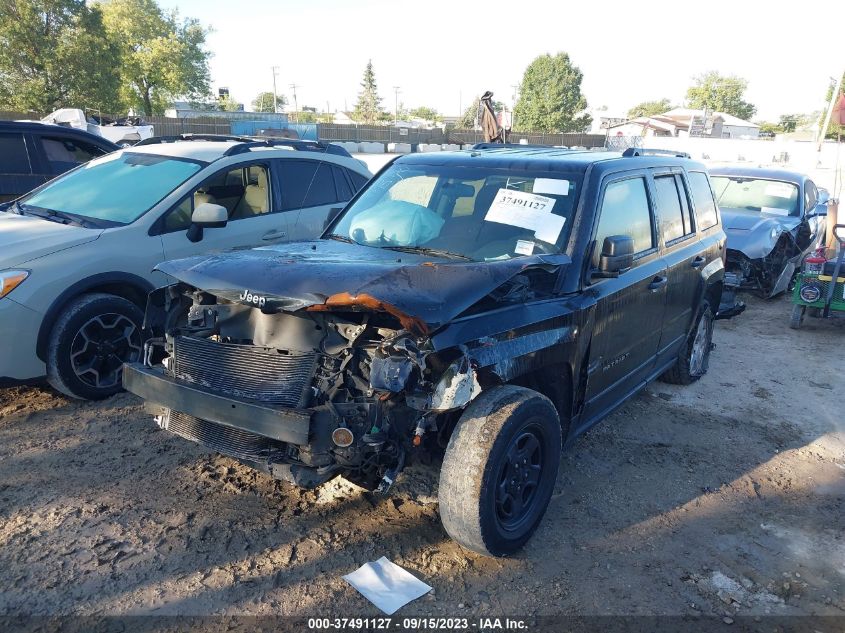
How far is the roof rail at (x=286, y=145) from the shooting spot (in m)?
5.81

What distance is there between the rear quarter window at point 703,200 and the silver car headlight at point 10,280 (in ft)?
Result: 16.5

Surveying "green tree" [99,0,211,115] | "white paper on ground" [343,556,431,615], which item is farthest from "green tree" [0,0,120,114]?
"white paper on ground" [343,556,431,615]

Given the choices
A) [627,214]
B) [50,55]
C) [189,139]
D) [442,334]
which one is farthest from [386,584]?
[50,55]

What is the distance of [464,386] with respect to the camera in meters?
2.75

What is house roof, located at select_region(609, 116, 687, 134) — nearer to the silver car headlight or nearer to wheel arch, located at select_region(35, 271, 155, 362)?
wheel arch, located at select_region(35, 271, 155, 362)

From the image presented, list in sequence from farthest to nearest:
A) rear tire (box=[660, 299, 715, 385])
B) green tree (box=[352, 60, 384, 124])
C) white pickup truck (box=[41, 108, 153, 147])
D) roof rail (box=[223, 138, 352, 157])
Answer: green tree (box=[352, 60, 384, 124]), white pickup truck (box=[41, 108, 153, 147]), roof rail (box=[223, 138, 352, 157]), rear tire (box=[660, 299, 715, 385])

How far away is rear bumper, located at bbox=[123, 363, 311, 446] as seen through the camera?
→ 8.86 feet

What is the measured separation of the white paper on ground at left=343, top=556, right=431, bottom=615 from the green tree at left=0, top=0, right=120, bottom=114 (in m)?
45.4

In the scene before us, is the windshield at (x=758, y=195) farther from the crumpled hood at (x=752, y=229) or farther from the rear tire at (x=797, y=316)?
the rear tire at (x=797, y=316)

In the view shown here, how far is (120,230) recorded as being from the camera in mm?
4793

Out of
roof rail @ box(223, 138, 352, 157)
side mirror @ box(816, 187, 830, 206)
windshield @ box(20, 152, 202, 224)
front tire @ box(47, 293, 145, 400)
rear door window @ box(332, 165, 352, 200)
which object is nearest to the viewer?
front tire @ box(47, 293, 145, 400)

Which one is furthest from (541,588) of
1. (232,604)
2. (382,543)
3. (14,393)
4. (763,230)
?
(763,230)

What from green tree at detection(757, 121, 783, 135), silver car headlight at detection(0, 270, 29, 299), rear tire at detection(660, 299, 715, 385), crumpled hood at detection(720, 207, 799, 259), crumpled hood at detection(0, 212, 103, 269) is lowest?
green tree at detection(757, 121, 783, 135)

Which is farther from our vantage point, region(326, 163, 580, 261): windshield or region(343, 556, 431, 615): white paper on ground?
region(326, 163, 580, 261): windshield
